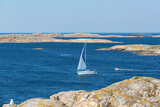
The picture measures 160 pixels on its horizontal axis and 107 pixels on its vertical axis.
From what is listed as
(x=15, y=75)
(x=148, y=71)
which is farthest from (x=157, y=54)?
(x=15, y=75)

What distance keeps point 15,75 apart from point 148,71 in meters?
44.5

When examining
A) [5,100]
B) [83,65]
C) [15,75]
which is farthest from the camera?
[83,65]

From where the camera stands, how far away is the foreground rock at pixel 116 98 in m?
20.7

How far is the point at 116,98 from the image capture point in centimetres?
2123

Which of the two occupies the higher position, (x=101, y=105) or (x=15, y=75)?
(x=101, y=105)

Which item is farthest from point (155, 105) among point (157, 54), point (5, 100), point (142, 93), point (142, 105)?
point (157, 54)

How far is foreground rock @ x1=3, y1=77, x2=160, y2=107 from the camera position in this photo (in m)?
20.7

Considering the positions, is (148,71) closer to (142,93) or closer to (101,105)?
(142,93)

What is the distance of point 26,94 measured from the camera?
5216 centimetres

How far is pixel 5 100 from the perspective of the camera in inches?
1850

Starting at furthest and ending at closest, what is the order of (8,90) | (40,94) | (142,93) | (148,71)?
(148,71)
(8,90)
(40,94)
(142,93)

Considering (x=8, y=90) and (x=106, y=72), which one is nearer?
(x=8, y=90)

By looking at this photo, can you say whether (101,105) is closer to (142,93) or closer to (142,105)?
(142,105)

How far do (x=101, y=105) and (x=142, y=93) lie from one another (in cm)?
619
